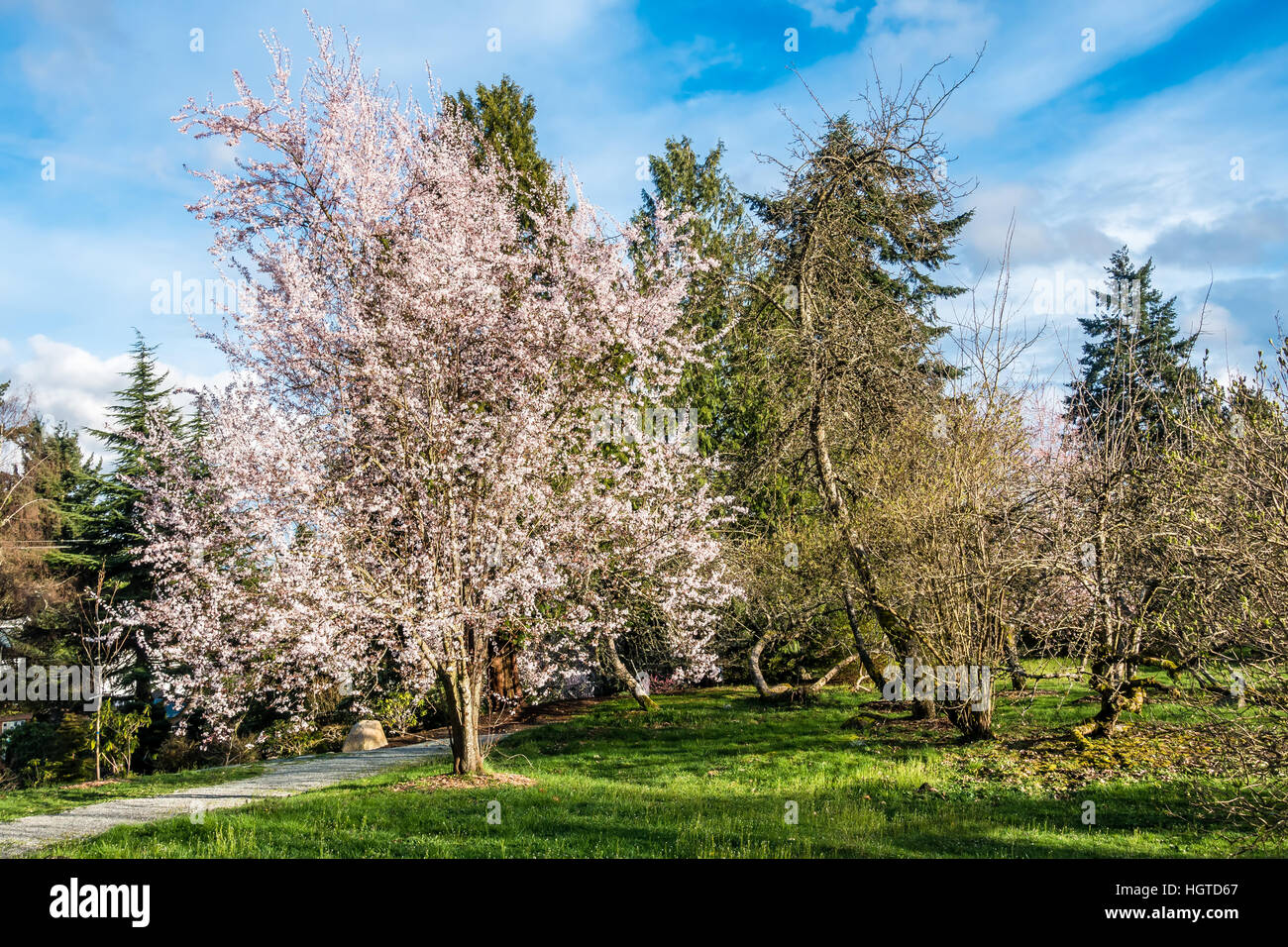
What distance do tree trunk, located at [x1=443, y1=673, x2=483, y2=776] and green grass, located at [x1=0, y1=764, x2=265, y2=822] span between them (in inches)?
173

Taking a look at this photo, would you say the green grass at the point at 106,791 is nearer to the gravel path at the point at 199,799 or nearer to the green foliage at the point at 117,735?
the gravel path at the point at 199,799

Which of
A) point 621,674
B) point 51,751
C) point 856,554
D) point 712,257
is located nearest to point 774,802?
point 856,554

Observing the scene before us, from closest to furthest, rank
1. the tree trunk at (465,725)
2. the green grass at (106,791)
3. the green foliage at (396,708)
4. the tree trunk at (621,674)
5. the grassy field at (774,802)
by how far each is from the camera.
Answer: the grassy field at (774,802) → the tree trunk at (465,725) → the green grass at (106,791) → the green foliage at (396,708) → the tree trunk at (621,674)

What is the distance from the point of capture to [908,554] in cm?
1141

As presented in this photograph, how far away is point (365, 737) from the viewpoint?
16.0 metres

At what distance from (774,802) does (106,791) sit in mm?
9676

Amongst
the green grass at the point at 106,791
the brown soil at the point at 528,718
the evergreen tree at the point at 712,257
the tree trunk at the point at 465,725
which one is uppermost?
the evergreen tree at the point at 712,257

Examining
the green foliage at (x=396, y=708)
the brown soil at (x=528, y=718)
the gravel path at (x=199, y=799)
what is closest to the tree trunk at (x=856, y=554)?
the brown soil at (x=528, y=718)

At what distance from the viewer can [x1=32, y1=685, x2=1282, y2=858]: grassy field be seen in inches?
257

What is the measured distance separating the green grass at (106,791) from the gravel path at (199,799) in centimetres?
36

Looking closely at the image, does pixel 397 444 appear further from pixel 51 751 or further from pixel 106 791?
pixel 51 751

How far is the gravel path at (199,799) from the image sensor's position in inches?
327

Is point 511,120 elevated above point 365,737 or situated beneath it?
elevated above

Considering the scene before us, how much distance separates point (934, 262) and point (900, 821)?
28.8 ft
